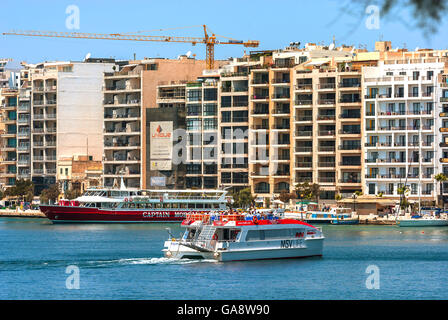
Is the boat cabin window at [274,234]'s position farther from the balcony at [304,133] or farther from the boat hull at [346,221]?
the balcony at [304,133]

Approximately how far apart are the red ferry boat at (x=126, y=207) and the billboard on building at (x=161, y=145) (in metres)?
13.3

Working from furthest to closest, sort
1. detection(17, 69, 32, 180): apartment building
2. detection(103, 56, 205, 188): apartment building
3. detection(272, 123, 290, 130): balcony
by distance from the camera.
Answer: detection(17, 69, 32, 180): apartment building, detection(103, 56, 205, 188): apartment building, detection(272, 123, 290, 130): balcony

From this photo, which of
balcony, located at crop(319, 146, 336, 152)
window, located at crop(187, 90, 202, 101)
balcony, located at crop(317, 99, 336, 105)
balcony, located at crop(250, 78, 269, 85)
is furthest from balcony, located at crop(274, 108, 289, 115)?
window, located at crop(187, 90, 202, 101)

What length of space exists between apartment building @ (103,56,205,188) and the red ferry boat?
60.4 feet

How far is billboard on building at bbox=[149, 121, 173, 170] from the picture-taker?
5202 inches

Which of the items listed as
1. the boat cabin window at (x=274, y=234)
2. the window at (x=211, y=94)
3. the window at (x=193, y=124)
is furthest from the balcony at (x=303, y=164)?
the boat cabin window at (x=274, y=234)

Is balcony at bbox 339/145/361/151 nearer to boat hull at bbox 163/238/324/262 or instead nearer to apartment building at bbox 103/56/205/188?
apartment building at bbox 103/56/205/188

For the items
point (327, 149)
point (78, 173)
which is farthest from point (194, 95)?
point (78, 173)

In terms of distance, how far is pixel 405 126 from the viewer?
113m

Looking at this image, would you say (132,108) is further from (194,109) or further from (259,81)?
(259,81)

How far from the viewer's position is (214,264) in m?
55.9

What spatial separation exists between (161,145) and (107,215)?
18923mm

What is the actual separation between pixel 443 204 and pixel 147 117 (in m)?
43.4
